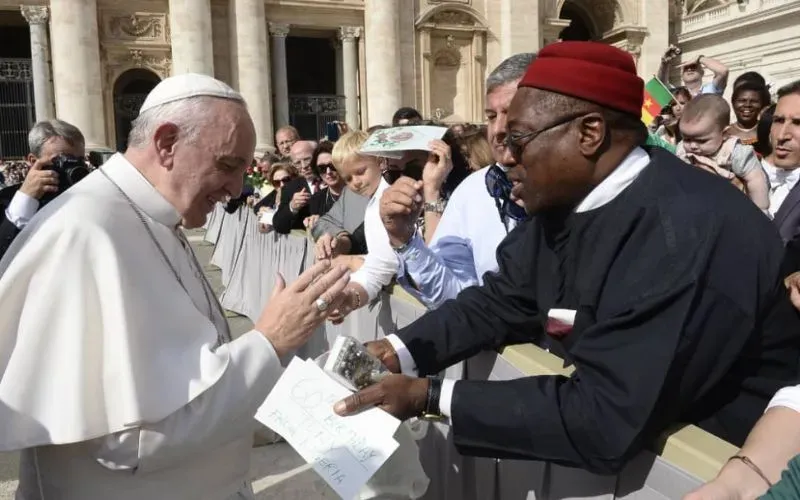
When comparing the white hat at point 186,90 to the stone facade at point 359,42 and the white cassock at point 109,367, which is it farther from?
the stone facade at point 359,42

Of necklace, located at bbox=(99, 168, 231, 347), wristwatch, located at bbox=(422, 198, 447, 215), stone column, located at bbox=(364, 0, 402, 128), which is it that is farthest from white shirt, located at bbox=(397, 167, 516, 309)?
stone column, located at bbox=(364, 0, 402, 128)

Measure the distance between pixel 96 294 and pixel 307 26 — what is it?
81.0ft

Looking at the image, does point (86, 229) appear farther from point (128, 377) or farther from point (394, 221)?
point (394, 221)

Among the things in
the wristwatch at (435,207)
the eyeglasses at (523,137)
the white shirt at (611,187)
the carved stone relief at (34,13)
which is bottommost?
the wristwatch at (435,207)

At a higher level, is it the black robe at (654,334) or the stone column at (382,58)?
the stone column at (382,58)

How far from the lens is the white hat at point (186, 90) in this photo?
2148 millimetres

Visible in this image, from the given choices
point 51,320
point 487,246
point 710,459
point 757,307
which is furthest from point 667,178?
point 51,320

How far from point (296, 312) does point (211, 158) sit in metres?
0.58

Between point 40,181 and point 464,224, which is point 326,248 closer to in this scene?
point 464,224

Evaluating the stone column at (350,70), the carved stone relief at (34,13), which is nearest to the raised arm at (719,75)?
the stone column at (350,70)

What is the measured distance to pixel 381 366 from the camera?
208 cm

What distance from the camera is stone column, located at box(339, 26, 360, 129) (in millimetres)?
25141

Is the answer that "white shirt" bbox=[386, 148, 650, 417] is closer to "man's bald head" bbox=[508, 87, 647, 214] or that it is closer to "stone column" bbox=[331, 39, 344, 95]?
"man's bald head" bbox=[508, 87, 647, 214]

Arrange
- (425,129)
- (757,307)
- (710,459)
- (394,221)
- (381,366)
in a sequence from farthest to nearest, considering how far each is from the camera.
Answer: (425,129)
(394,221)
(381,366)
(757,307)
(710,459)
